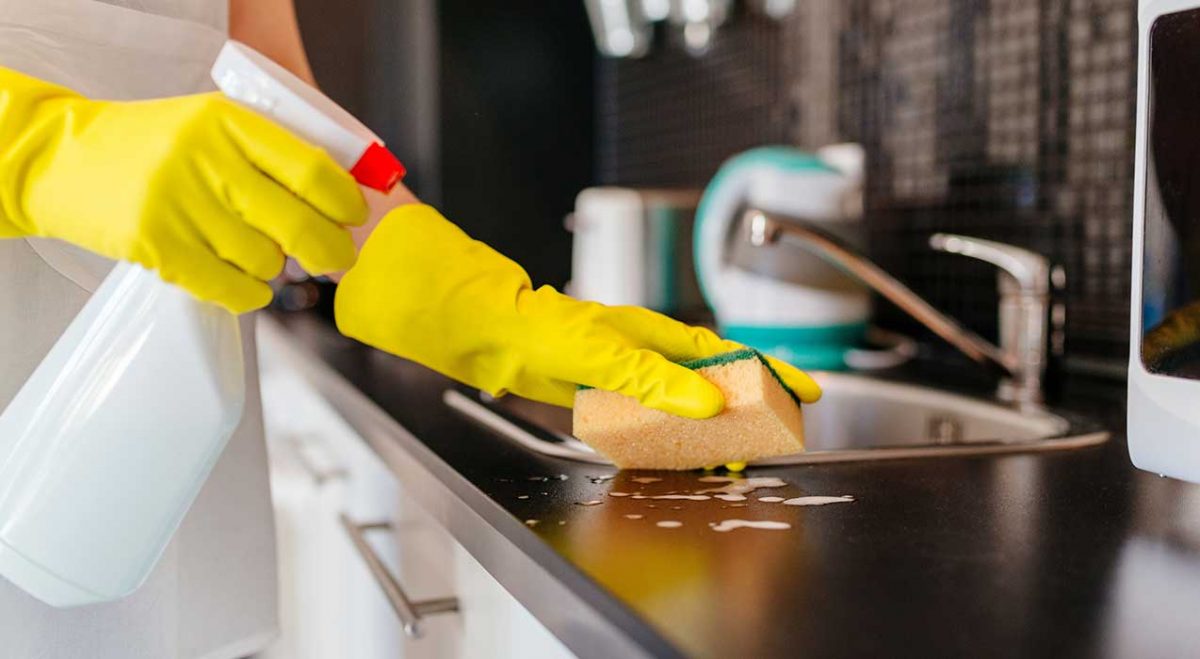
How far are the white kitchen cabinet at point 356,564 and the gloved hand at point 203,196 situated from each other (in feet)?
0.74

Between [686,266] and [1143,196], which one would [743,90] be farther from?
[1143,196]

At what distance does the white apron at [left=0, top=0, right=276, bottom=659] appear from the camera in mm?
716

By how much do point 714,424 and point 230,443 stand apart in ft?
1.30

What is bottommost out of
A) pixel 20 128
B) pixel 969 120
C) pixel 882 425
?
pixel 882 425

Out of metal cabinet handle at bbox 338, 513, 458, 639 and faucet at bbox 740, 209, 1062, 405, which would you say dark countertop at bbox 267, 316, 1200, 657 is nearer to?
metal cabinet handle at bbox 338, 513, 458, 639

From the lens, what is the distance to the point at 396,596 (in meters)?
0.79

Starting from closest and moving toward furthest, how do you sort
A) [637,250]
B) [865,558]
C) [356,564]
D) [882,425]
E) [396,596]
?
1. [865,558]
2. [396,596]
3. [356,564]
4. [882,425]
5. [637,250]

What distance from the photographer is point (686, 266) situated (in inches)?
68.1

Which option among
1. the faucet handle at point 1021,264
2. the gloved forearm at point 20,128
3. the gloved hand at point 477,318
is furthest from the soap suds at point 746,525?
the faucet handle at point 1021,264

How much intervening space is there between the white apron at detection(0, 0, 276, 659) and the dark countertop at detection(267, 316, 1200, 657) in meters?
0.19

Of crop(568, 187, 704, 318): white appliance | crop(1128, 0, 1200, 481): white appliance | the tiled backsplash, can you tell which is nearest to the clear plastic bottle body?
crop(1128, 0, 1200, 481): white appliance

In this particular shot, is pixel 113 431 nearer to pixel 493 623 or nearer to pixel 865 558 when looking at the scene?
pixel 493 623

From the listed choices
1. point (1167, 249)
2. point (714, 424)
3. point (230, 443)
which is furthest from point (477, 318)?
point (1167, 249)

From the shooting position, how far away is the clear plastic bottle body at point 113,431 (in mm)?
540
